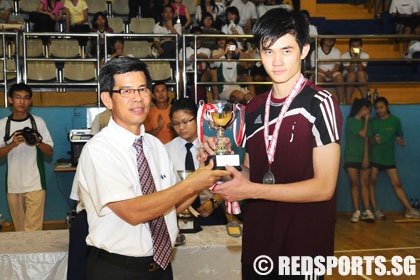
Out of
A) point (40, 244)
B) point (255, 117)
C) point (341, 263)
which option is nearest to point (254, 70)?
point (341, 263)

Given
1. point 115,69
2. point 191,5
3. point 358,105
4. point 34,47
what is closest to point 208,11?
point 191,5

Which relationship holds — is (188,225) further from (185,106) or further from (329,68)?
(329,68)

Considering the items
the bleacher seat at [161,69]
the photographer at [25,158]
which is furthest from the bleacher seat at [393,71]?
the photographer at [25,158]

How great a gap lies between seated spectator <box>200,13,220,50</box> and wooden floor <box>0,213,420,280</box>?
340 cm

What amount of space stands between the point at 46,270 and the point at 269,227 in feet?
6.07

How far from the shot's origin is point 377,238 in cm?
766

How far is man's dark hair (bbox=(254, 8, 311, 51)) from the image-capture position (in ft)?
7.84

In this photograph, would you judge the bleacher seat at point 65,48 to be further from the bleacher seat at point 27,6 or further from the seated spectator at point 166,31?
the bleacher seat at point 27,6

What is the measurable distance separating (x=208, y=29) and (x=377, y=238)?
14.1 feet

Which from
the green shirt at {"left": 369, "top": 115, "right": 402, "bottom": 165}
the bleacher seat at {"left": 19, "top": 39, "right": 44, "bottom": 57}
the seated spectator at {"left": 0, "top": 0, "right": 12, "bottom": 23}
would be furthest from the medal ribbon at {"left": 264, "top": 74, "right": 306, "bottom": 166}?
the seated spectator at {"left": 0, "top": 0, "right": 12, "bottom": 23}

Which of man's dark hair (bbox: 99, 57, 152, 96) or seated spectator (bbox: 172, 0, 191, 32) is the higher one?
seated spectator (bbox: 172, 0, 191, 32)

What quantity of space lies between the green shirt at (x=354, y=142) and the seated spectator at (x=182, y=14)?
3.29 metres

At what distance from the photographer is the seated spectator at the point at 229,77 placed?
918cm

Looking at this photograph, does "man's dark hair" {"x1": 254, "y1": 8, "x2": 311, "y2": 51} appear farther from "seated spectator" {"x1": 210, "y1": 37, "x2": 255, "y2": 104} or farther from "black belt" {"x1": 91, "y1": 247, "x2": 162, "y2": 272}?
"seated spectator" {"x1": 210, "y1": 37, "x2": 255, "y2": 104}
